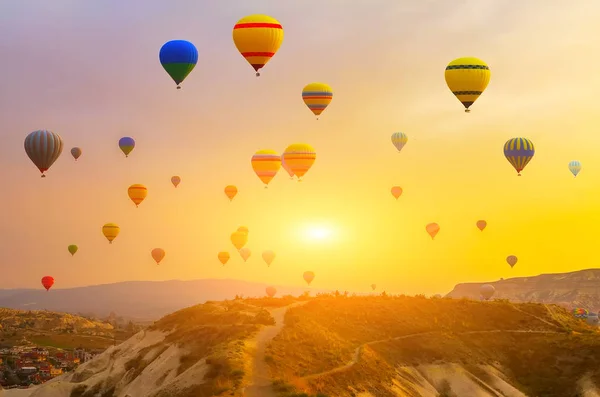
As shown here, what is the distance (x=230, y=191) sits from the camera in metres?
142

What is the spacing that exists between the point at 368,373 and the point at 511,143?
49.5m

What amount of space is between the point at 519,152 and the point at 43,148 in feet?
218

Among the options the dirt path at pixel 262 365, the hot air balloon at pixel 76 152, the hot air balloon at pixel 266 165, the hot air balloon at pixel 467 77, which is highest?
the hot air balloon at pixel 76 152

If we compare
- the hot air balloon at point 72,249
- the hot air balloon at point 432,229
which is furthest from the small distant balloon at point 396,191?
the hot air balloon at point 72,249

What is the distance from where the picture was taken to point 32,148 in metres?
111

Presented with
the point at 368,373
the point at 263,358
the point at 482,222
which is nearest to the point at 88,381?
the point at 263,358

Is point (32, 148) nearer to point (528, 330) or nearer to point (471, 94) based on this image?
point (471, 94)

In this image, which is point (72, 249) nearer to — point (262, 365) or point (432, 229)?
point (432, 229)

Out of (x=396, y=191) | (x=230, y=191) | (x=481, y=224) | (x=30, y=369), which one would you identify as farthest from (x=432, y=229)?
(x=30, y=369)

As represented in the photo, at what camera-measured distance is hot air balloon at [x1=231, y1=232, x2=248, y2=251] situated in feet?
453

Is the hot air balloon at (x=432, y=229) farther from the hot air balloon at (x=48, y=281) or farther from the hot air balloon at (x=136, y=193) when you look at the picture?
the hot air balloon at (x=48, y=281)

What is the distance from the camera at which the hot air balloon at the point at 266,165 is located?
111562 millimetres

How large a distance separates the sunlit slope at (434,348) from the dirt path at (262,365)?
913 millimetres

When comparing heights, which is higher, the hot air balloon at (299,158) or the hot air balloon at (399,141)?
the hot air balloon at (399,141)
